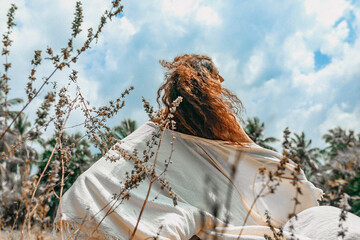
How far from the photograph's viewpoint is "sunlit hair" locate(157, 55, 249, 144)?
10.5 ft

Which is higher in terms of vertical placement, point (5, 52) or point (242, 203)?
point (242, 203)

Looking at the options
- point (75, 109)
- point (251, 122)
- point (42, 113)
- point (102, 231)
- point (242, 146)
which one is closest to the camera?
point (42, 113)

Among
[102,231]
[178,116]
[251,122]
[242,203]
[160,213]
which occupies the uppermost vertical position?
[251,122]

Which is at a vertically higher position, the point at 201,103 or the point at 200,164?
the point at 201,103

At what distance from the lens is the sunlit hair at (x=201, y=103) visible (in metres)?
3.19

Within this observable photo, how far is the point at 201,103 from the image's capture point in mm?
3148

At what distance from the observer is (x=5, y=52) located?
56.2 inches

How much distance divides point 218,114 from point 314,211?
3.87 ft

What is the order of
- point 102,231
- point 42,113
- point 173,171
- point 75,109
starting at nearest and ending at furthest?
point 42,113 → point 75,109 → point 102,231 → point 173,171

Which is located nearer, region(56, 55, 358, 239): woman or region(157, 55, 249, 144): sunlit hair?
region(56, 55, 358, 239): woman

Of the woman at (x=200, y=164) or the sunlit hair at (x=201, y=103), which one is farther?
the sunlit hair at (x=201, y=103)

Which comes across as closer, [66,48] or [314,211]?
[66,48]

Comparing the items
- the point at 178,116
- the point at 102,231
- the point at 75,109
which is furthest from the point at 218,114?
the point at 75,109

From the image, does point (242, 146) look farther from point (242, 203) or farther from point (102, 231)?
point (102, 231)
